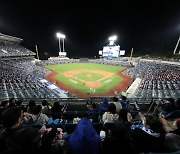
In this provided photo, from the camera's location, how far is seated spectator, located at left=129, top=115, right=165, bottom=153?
248cm

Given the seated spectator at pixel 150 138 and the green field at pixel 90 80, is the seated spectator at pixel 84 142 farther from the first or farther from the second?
the green field at pixel 90 80

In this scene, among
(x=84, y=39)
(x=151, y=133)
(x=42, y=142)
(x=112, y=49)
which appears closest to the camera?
(x=42, y=142)

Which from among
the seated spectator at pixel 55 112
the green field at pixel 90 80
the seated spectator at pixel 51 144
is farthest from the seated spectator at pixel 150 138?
the green field at pixel 90 80

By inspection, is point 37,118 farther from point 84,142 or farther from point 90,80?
point 90,80

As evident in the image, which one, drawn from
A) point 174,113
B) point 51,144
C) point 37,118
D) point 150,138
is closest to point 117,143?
point 150,138

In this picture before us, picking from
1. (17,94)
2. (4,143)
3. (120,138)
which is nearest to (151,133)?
(120,138)

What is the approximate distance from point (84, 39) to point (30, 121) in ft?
255

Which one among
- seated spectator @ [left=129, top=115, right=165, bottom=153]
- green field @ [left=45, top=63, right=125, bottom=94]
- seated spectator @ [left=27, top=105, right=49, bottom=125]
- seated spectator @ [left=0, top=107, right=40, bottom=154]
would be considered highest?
seated spectator @ [left=0, top=107, right=40, bottom=154]

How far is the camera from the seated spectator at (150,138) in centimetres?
248

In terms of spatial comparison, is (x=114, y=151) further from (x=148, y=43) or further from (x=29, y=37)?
(x=148, y=43)

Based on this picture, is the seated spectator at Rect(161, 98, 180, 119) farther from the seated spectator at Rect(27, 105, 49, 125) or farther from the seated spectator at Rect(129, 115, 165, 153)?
the seated spectator at Rect(27, 105, 49, 125)

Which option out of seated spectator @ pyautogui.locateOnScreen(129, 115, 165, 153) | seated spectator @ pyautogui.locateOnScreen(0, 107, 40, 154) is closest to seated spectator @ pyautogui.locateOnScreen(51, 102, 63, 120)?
seated spectator @ pyautogui.locateOnScreen(0, 107, 40, 154)

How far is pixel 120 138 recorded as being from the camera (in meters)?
2.22

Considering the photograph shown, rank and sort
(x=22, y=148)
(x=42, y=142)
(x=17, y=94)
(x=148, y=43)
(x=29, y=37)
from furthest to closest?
(x=148, y=43) < (x=29, y=37) < (x=17, y=94) < (x=42, y=142) < (x=22, y=148)
